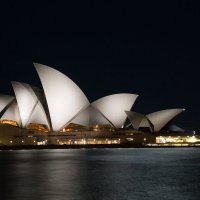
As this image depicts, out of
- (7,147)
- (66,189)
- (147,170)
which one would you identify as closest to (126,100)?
(7,147)

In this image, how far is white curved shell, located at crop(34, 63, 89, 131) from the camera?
67.1 meters

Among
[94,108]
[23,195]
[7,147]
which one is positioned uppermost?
[94,108]

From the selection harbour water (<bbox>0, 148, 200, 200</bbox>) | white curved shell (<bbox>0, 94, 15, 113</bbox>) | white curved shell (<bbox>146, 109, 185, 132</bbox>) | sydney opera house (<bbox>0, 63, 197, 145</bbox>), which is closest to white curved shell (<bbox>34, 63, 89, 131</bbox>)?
sydney opera house (<bbox>0, 63, 197, 145</bbox>)

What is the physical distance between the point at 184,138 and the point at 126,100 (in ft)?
80.2

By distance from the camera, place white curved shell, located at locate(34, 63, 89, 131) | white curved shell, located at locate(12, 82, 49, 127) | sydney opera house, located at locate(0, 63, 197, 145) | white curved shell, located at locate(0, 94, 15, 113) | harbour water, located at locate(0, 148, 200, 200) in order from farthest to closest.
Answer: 1. white curved shell, located at locate(0, 94, 15, 113)
2. white curved shell, located at locate(12, 82, 49, 127)
3. sydney opera house, located at locate(0, 63, 197, 145)
4. white curved shell, located at locate(34, 63, 89, 131)
5. harbour water, located at locate(0, 148, 200, 200)

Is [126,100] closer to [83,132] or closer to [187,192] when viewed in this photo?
[83,132]

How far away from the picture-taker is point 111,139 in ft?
277

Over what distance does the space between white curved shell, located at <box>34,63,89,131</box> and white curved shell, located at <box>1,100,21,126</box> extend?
6430 millimetres

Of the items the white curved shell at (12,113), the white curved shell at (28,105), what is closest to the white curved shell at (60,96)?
the white curved shell at (28,105)

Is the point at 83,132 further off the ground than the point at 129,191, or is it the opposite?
the point at 83,132

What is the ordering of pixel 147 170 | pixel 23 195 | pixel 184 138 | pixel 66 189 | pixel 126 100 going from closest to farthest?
pixel 23 195, pixel 66 189, pixel 147 170, pixel 126 100, pixel 184 138

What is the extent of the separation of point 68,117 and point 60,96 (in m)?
6.00

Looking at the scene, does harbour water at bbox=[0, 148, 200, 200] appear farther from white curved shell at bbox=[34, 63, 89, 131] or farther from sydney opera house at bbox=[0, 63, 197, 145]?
sydney opera house at bbox=[0, 63, 197, 145]

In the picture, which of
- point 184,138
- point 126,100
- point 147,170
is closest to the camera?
point 147,170
